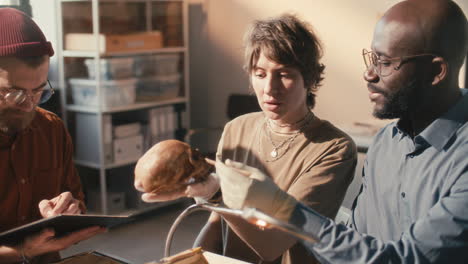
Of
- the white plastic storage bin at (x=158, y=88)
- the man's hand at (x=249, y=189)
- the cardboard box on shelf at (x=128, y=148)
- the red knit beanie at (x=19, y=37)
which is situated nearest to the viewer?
the man's hand at (x=249, y=189)

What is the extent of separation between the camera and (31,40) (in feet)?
5.25

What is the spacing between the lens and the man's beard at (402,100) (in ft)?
4.67

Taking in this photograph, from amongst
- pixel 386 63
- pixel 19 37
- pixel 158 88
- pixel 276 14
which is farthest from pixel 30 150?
pixel 276 14

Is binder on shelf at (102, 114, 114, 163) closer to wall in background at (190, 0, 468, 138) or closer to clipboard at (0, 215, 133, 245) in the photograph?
wall in background at (190, 0, 468, 138)

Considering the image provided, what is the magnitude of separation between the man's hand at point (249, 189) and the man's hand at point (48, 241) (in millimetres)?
474

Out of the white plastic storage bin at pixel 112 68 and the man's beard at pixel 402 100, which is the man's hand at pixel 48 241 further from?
the white plastic storage bin at pixel 112 68

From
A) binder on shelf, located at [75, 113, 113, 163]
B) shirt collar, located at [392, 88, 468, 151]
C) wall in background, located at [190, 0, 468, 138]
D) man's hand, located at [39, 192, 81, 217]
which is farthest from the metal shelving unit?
shirt collar, located at [392, 88, 468, 151]

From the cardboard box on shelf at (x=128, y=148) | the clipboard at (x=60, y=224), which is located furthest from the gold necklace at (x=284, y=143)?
the cardboard box on shelf at (x=128, y=148)

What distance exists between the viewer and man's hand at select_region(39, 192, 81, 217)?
64.1 inches

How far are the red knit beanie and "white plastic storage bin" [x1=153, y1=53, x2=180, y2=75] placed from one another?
269 centimetres

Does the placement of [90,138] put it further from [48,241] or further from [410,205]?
[410,205]

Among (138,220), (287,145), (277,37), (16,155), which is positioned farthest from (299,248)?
(138,220)

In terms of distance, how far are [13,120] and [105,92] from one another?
2263 mm

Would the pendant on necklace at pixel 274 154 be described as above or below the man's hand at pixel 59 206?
above
